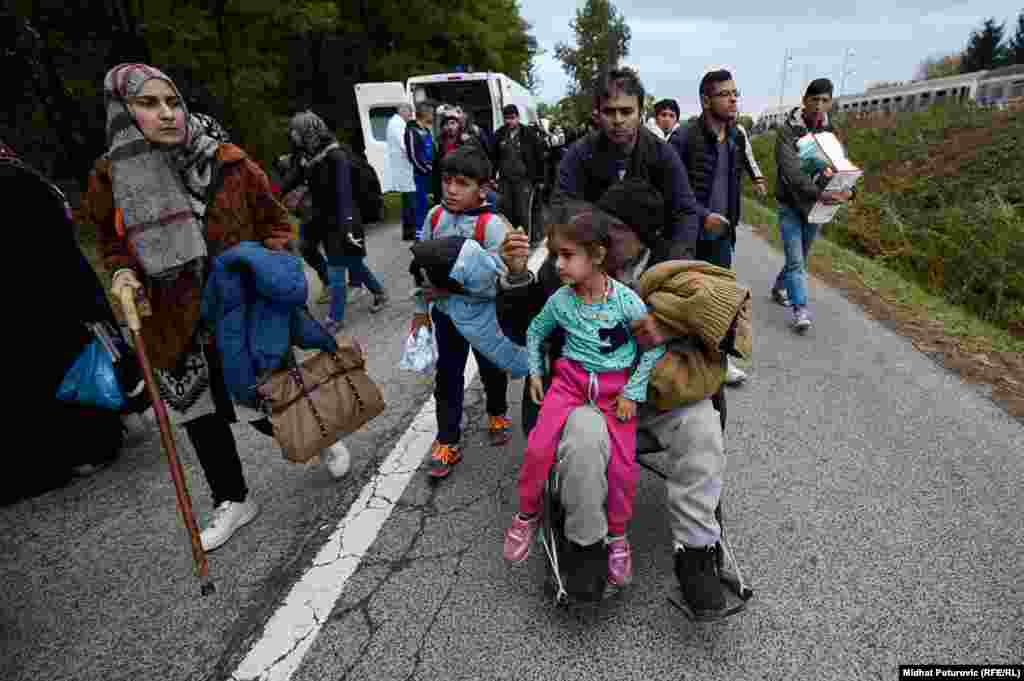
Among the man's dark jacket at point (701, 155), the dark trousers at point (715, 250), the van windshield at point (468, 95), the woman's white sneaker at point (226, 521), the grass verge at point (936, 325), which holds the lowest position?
the grass verge at point (936, 325)

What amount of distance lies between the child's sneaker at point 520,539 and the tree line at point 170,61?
9.37 meters

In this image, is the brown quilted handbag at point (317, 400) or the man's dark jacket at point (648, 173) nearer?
the brown quilted handbag at point (317, 400)

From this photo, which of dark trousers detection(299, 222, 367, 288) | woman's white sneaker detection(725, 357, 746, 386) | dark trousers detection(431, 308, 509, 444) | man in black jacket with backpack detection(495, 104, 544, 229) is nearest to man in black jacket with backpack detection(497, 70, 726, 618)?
dark trousers detection(431, 308, 509, 444)

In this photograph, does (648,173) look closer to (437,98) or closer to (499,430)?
(499,430)

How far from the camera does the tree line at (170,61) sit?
28.6ft

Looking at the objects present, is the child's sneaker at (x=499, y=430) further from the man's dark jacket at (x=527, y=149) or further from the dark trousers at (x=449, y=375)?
the man's dark jacket at (x=527, y=149)

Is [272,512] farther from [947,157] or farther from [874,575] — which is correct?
[947,157]

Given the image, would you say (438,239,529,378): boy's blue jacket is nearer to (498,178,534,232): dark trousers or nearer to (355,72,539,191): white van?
(498,178,534,232): dark trousers

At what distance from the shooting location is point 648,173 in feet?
9.82

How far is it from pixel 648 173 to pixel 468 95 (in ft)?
33.7

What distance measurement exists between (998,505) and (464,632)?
2.57 meters

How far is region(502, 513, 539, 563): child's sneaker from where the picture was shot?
2.21 m

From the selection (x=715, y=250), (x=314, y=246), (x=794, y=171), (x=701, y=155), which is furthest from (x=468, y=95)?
(x=715, y=250)

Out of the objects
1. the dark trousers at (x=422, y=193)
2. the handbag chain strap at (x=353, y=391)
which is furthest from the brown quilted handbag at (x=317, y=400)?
the dark trousers at (x=422, y=193)
